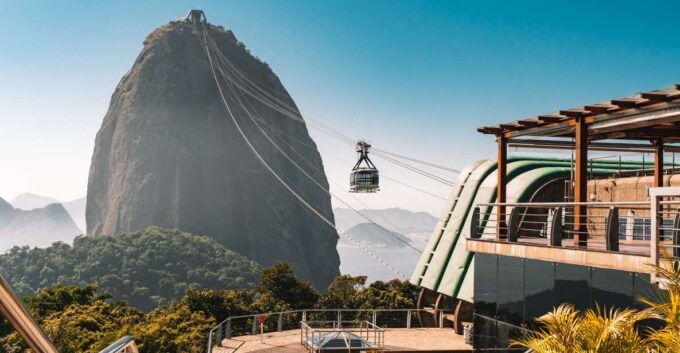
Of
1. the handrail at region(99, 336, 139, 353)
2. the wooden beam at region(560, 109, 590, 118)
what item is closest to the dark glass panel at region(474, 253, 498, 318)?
the wooden beam at region(560, 109, 590, 118)

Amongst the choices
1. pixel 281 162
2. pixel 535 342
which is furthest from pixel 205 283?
pixel 535 342

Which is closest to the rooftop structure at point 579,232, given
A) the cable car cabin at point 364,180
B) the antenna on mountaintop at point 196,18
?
the cable car cabin at point 364,180

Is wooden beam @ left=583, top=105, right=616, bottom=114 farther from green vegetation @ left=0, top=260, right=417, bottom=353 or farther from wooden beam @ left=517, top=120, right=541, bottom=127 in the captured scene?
green vegetation @ left=0, top=260, right=417, bottom=353

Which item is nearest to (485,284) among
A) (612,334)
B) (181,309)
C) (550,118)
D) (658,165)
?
(550,118)

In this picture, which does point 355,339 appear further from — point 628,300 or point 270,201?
point 270,201

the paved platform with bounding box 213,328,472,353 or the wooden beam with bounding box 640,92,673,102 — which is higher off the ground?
the wooden beam with bounding box 640,92,673,102

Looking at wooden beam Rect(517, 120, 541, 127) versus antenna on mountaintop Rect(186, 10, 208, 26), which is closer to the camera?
wooden beam Rect(517, 120, 541, 127)

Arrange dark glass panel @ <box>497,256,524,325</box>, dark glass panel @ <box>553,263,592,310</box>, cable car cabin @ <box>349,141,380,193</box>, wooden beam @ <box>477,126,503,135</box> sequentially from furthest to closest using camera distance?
cable car cabin @ <box>349,141,380,193</box>, wooden beam @ <box>477,126,503,135</box>, dark glass panel @ <box>497,256,524,325</box>, dark glass panel @ <box>553,263,592,310</box>

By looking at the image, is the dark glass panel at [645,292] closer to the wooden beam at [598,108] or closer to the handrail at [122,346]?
the wooden beam at [598,108]

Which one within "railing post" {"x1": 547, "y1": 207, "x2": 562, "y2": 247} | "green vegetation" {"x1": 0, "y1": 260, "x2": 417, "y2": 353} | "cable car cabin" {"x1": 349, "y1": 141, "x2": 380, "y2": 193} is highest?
"cable car cabin" {"x1": 349, "y1": 141, "x2": 380, "y2": 193}
